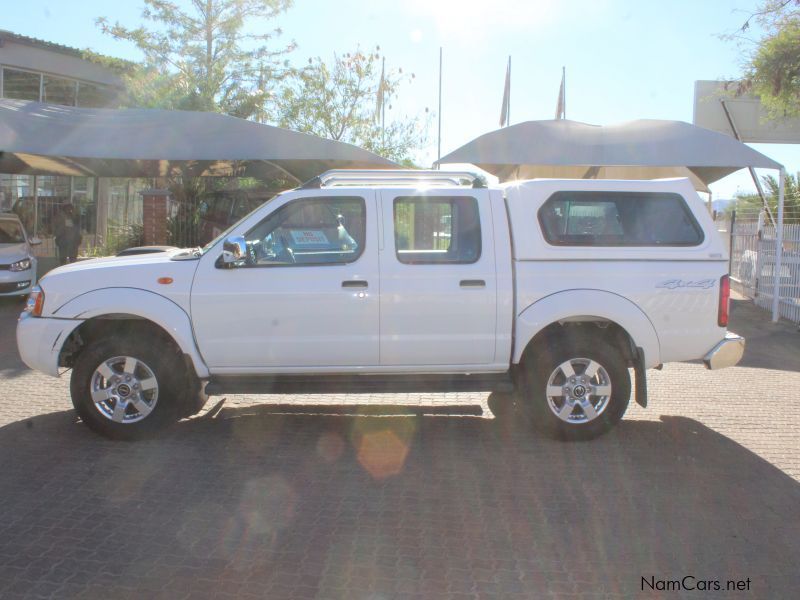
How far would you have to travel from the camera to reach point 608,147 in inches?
609

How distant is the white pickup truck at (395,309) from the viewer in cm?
607

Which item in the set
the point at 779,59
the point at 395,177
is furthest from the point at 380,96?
the point at 395,177

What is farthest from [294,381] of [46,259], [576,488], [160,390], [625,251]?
[46,259]

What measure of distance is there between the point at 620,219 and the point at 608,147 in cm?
963

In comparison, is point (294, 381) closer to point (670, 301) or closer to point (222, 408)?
point (222, 408)

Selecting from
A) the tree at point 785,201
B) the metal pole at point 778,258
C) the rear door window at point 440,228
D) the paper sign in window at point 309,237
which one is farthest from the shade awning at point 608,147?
the paper sign in window at point 309,237

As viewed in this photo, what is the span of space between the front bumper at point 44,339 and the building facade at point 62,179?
1589cm

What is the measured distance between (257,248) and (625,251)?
291cm

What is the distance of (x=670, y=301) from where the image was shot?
20.4 ft

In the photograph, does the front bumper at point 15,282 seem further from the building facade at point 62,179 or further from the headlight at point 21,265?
the building facade at point 62,179

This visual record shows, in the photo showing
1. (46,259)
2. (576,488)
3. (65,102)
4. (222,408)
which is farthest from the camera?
(65,102)

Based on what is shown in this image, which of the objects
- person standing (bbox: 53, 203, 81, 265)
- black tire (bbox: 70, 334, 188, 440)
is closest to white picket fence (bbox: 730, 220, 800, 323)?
black tire (bbox: 70, 334, 188, 440)

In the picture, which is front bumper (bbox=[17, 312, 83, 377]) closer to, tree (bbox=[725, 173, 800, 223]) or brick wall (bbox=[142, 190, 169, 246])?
brick wall (bbox=[142, 190, 169, 246])

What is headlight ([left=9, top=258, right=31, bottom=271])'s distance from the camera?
13230 mm
